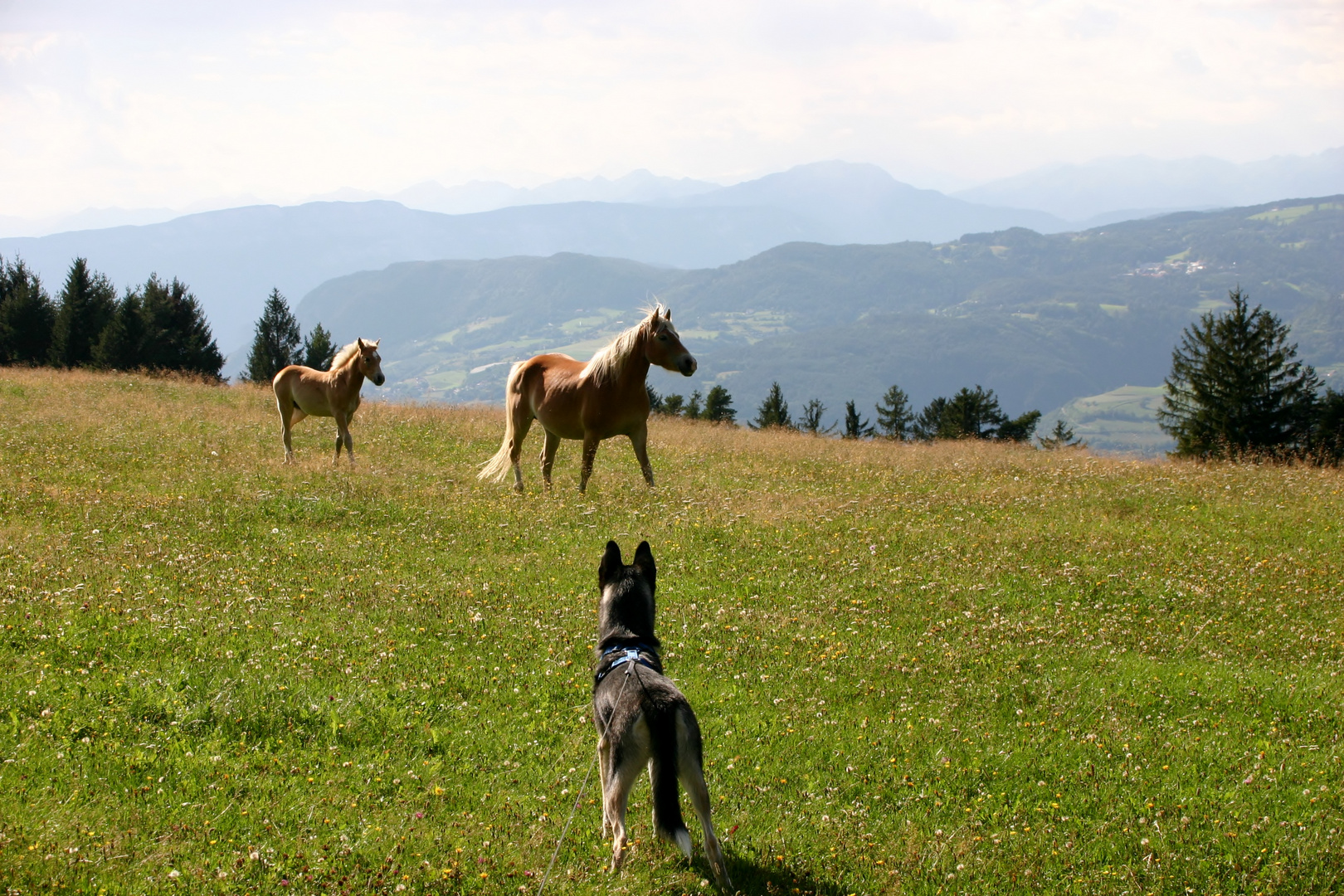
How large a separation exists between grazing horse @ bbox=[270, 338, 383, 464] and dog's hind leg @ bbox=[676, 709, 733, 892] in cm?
1625

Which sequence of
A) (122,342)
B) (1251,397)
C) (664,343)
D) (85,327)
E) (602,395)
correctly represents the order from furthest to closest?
(85,327) → (122,342) → (1251,397) → (602,395) → (664,343)

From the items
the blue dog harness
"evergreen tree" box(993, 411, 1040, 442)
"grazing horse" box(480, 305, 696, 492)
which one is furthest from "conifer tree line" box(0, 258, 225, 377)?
the blue dog harness

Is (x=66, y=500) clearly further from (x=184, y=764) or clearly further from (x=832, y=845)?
(x=832, y=845)

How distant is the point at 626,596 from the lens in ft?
20.9

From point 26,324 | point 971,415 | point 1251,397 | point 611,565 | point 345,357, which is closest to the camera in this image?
point 611,565

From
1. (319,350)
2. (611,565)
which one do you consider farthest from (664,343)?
(319,350)

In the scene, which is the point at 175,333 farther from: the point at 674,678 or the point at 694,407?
the point at 674,678

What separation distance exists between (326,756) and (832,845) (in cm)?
397

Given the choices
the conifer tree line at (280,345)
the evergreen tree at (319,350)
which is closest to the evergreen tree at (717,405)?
the evergreen tree at (319,350)

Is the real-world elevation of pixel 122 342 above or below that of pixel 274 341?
below

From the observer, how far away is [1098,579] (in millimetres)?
13406

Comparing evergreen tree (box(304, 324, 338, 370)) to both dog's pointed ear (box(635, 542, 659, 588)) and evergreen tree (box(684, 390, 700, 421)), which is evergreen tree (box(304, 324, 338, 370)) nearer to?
evergreen tree (box(684, 390, 700, 421))

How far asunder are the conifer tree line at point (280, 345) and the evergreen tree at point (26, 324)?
13.8 m

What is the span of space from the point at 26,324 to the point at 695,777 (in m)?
69.7
